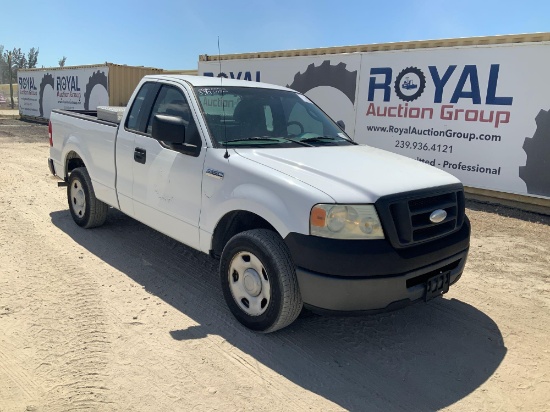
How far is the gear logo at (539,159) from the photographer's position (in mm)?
8062

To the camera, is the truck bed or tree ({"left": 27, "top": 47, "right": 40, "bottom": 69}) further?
tree ({"left": 27, "top": 47, "right": 40, "bottom": 69})

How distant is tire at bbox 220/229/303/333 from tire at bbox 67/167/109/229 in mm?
2787

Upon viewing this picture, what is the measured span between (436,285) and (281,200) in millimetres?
1289

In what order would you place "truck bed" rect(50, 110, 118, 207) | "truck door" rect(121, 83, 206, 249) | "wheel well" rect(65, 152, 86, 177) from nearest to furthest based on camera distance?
"truck door" rect(121, 83, 206, 249), "truck bed" rect(50, 110, 118, 207), "wheel well" rect(65, 152, 86, 177)

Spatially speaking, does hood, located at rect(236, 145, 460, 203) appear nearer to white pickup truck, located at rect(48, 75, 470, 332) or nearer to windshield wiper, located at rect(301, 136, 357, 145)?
white pickup truck, located at rect(48, 75, 470, 332)

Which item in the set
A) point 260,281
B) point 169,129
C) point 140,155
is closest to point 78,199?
point 140,155

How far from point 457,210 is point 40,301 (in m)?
3.56

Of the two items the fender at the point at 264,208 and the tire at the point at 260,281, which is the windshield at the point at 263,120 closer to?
the fender at the point at 264,208

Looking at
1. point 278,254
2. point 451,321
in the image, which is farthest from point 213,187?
Result: point 451,321

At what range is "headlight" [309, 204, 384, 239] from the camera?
306cm

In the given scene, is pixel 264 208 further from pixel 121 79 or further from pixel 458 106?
pixel 121 79

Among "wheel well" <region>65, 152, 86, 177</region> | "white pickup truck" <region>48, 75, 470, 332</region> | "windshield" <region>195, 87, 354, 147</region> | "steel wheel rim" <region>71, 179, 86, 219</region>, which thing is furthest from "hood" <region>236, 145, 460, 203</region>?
"wheel well" <region>65, 152, 86, 177</region>

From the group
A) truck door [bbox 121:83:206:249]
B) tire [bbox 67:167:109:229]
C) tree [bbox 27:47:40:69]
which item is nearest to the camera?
truck door [bbox 121:83:206:249]

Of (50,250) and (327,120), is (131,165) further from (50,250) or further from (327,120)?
(327,120)
